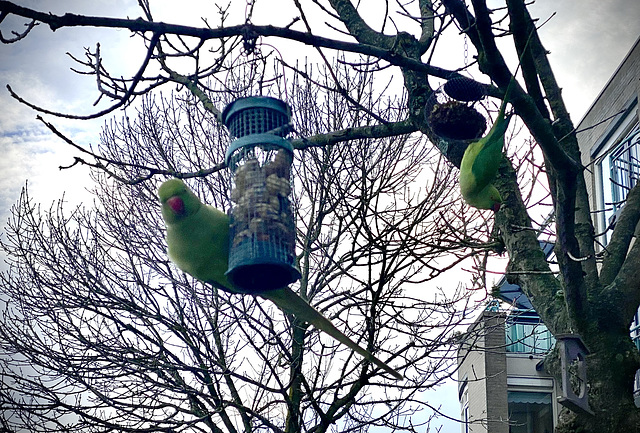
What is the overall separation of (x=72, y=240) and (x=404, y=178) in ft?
14.5

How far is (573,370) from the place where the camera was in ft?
12.0

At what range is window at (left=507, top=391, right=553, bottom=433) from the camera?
53.4 ft

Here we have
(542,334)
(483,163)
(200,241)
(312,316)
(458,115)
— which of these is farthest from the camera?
(542,334)

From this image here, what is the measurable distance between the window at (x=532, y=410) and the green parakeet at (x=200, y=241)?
14.3m

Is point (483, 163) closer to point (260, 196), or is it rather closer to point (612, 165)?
point (260, 196)

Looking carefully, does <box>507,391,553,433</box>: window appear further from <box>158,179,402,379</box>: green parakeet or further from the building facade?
<box>158,179,402,379</box>: green parakeet

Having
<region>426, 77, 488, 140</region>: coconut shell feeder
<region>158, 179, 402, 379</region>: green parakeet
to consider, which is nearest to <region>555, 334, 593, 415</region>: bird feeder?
<region>158, 179, 402, 379</region>: green parakeet

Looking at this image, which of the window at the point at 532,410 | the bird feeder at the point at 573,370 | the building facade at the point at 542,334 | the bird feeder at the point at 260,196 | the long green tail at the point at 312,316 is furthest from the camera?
the window at the point at 532,410

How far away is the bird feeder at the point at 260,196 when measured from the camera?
10.6 feet

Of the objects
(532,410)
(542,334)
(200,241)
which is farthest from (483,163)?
(532,410)

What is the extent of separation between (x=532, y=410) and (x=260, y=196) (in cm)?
1593

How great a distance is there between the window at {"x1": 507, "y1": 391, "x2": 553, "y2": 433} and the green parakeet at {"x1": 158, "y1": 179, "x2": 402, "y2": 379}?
14318 millimetres

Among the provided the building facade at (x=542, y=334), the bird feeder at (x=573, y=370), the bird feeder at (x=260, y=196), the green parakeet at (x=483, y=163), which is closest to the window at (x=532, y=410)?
the building facade at (x=542, y=334)

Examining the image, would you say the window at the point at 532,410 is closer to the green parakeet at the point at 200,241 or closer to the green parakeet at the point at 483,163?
the green parakeet at the point at 483,163
